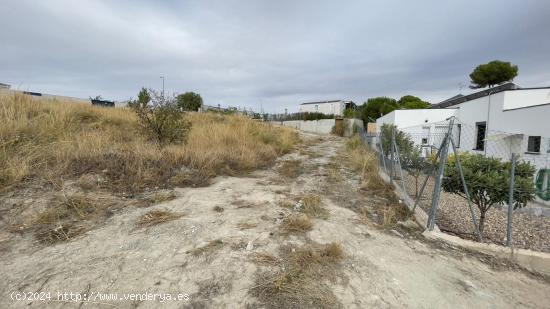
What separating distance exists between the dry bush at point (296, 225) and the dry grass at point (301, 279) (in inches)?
15.6

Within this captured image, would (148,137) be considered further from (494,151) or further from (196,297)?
(494,151)

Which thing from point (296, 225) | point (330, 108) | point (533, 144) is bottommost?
point (296, 225)

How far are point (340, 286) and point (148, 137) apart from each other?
653cm

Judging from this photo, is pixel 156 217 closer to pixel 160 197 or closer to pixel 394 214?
pixel 160 197

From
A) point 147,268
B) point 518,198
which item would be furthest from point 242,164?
point 518,198

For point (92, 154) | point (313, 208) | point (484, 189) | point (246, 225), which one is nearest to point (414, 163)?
point (484, 189)

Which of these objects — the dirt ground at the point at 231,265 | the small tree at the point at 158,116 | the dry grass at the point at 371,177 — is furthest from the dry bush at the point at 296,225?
the small tree at the point at 158,116

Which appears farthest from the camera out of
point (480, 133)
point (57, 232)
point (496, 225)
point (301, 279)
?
point (480, 133)

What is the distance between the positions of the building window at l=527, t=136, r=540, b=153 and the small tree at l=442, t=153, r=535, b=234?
792cm

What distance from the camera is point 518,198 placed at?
134 inches

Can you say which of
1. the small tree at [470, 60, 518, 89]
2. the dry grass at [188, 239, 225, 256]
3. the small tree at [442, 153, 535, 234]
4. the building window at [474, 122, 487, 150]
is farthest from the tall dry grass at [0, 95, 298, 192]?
the small tree at [470, 60, 518, 89]

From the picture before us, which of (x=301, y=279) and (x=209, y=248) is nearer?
(x=301, y=279)

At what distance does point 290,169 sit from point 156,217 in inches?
172

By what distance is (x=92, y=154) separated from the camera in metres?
4.98
